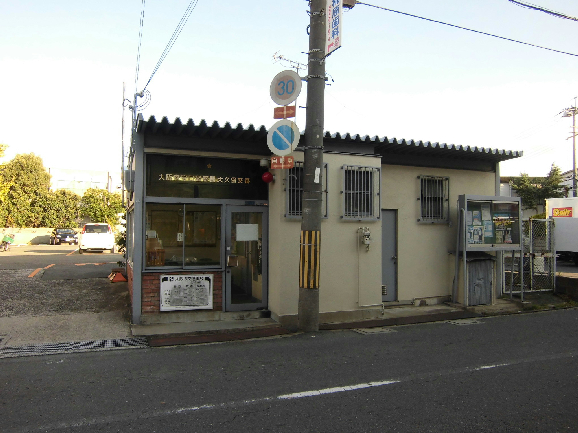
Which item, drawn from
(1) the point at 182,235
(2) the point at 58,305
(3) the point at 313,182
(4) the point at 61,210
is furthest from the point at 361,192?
(4) the point at 61,210

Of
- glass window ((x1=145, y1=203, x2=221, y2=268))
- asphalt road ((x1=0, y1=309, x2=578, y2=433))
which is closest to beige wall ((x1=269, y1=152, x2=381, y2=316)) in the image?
glass window ((x1=145, y1=203, x2=221, y2=268))

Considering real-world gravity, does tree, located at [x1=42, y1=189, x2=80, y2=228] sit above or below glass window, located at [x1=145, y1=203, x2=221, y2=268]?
above

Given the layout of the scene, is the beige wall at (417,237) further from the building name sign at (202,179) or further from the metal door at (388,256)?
the building name sign at (202,179)

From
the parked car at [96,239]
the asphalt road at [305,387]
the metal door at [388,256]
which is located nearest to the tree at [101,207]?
the parked car at [96,239]

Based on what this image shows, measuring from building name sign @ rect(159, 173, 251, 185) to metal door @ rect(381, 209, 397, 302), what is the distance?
328 cm

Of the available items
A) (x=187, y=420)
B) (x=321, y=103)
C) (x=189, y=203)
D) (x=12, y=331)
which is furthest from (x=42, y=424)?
(x=321, y=103)

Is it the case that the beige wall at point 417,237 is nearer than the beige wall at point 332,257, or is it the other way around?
the beige wall at point 332,257

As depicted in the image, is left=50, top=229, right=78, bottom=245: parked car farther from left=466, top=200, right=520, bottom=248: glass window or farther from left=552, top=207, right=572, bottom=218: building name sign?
left=466, top=200, right=520, bottom=248: glass window

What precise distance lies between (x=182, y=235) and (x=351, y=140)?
373 cm

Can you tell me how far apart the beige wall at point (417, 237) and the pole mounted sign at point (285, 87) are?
3.28 m

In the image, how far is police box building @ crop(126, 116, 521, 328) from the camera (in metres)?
8.45

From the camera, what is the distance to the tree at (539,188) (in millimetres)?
41312

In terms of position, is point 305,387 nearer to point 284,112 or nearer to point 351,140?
point 284,112

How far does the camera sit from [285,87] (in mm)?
7938
